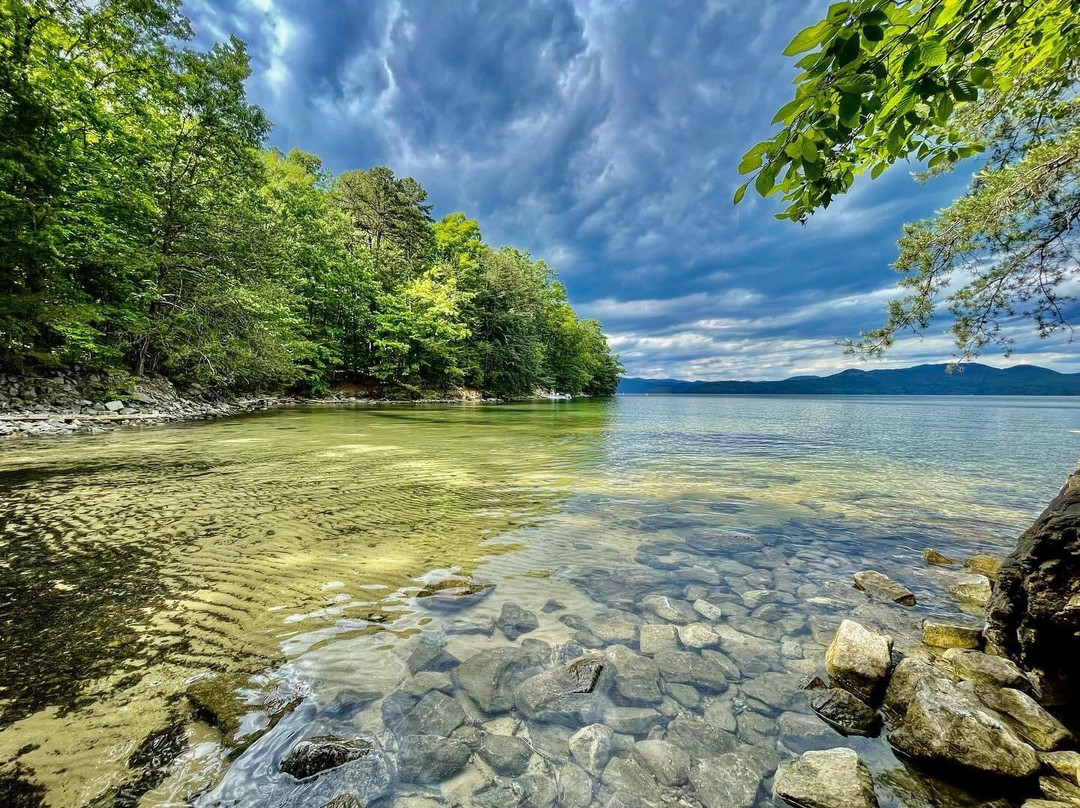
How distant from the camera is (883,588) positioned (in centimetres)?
395

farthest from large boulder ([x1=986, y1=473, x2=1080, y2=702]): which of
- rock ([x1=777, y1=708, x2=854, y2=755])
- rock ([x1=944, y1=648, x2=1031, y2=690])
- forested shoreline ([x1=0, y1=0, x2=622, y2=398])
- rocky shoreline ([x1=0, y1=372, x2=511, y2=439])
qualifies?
forested shoreline ([x1=0, y1=0, x2=622, y2=398])

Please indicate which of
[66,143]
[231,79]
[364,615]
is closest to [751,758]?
[364,615]

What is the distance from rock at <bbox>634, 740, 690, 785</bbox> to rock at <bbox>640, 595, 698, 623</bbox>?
1292 millimetres

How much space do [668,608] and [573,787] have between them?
1911 mm

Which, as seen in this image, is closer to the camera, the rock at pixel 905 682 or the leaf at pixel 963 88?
the leaf at pixel 963 88

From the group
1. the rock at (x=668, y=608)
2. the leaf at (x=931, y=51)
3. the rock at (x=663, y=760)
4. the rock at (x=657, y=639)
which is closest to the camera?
the leaf at (x=931, y=51)

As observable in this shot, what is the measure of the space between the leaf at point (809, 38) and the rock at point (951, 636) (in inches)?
156

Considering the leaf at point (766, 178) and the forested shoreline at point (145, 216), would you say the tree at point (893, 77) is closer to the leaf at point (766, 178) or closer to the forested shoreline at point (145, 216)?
the leaf at point (766, 178)

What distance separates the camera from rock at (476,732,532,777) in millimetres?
1968

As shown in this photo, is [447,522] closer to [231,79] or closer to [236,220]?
[236,220]

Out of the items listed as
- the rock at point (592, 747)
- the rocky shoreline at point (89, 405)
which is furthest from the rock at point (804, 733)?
the rocky shoreline at point (89, 405)

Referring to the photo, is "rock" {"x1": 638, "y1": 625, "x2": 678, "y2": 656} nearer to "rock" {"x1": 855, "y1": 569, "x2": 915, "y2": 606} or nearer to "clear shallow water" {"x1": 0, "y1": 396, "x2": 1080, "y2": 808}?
"clear shallow water" {"x1": 0, "y1": 396, "x2": 1080, "y2": 808}

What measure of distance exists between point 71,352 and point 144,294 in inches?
134

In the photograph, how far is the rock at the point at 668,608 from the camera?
3.38 metres
